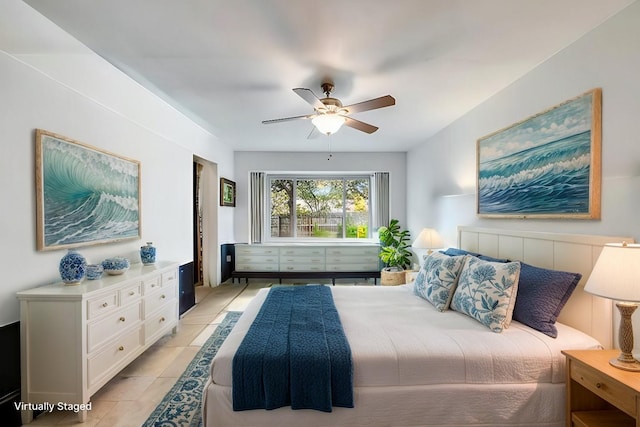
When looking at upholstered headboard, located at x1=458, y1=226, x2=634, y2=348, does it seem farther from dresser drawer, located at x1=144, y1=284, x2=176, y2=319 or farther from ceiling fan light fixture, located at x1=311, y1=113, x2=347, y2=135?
dresser drawer, located at x1=144, y1=284, x2=176, y2=319

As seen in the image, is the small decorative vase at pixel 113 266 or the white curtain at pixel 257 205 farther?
the white curtain at pixel 257 205

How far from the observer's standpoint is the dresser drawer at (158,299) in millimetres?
2613

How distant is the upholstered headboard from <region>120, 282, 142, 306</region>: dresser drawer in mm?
3173

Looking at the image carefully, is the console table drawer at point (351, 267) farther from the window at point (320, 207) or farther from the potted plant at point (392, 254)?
the window at point (320, 207)

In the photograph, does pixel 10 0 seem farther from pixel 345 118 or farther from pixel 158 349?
pixel 158 349

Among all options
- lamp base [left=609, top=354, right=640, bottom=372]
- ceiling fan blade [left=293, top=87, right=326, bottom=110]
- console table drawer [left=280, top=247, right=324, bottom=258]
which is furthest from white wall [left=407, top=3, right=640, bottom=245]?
console table drawer [left=280, top=247, right=324, bottom=258]

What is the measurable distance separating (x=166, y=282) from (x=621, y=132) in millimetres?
3676

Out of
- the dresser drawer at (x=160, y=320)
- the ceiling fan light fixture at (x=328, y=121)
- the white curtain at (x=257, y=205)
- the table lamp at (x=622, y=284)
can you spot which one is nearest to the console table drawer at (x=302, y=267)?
the white curtain at (x=257, y=205)

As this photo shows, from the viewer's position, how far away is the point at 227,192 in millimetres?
5258

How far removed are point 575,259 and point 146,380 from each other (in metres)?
3.25

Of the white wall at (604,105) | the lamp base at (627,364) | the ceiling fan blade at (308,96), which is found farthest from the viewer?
the ceiling fan blade at (308,96)

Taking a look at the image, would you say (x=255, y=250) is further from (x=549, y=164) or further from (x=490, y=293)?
(x=549, y=164)

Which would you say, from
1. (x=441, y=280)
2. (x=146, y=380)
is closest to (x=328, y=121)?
(x=441, y=280)

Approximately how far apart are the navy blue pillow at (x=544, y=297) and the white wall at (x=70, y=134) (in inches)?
128
